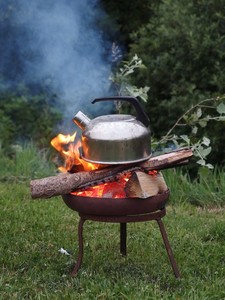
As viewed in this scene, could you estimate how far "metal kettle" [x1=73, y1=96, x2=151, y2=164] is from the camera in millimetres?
3646

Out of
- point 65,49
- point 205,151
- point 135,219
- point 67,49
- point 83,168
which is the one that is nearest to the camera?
point 135,219

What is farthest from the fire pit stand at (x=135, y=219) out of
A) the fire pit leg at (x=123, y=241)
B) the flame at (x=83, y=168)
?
the fire pit leg at (x=123, y=241)

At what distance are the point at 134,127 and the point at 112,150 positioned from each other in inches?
6.8

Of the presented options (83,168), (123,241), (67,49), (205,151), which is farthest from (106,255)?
(67,49)

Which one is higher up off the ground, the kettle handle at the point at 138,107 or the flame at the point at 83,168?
the kettle handle at the point at 138,107

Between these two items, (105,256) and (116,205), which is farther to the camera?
(105,256)

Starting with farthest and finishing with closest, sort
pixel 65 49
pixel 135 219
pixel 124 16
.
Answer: pixel 124 16 → pixel 65 49 → pixel 135 219

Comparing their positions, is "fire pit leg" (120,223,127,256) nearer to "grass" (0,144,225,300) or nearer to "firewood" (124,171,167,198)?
"grass" (0,144,225,300)

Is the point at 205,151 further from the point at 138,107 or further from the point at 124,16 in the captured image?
the point at 124,16

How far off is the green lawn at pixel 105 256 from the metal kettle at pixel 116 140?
682mm

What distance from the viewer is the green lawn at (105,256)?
375cm

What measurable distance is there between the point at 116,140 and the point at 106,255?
1.05 m

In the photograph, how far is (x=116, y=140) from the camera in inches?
143

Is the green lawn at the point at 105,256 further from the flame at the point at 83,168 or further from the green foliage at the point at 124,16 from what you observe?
the green foliage at the point at 124,16
